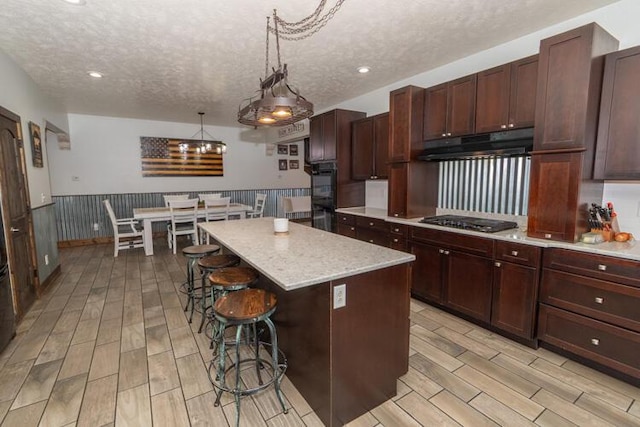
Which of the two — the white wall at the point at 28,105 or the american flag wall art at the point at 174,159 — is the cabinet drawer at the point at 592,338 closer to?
the white wall at the point at 28,105

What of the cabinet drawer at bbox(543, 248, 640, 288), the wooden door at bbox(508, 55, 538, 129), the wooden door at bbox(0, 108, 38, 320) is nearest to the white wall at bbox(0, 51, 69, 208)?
the wooden door at bbox(0, 108, 38, 320)

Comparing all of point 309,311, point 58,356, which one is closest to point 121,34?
point 58,356

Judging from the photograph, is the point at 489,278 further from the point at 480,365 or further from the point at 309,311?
the point at 309,311

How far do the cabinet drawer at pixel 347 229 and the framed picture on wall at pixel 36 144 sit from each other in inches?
156

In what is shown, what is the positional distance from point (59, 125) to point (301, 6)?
16.9 ft

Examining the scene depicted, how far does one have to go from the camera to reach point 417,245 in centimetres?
318

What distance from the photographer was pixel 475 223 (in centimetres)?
284

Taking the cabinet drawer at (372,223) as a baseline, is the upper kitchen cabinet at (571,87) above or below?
above

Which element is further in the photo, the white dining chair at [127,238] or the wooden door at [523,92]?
the white dining chair at [127,238]

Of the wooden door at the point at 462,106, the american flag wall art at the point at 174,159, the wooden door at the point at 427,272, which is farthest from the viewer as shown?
the american flag wall art at the point at 174,159

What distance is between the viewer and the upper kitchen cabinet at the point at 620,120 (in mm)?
2041

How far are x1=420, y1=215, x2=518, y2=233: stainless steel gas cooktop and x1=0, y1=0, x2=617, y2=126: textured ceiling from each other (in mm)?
1756

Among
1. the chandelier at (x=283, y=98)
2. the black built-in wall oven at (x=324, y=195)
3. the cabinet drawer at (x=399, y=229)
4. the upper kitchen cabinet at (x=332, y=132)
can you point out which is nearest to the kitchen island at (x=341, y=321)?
the chandelier at (x=283, y=98)

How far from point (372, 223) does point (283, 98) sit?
2.26 meters
